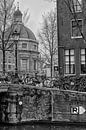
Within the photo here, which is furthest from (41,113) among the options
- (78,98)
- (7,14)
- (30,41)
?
(30,41)

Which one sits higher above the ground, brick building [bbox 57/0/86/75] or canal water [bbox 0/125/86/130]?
brick building [bbox 57/0/86/75]

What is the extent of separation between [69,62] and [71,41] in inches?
63.0

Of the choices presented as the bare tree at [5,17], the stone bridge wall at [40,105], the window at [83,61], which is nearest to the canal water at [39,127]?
the stone bridge wall at [40,105]

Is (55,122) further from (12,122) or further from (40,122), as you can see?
(12,122)

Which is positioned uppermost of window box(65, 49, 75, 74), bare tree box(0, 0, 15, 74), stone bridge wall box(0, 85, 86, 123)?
bare tree box(0, 0, 15, 74)

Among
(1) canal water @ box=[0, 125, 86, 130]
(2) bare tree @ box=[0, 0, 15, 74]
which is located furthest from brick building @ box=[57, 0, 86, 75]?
(1) canal water @ box=[0, 125, 86, 130]

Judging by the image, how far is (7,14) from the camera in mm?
23781

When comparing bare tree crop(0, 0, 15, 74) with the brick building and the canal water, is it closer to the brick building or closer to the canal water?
the brick building

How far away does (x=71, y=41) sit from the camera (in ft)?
87.8

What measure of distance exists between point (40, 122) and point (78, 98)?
9.02 ft

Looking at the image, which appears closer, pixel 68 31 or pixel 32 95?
pixel 32 95

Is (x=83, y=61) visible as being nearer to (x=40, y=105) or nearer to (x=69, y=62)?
(x=69, y=62)

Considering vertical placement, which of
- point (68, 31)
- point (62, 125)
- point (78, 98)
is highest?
point (68, 31)

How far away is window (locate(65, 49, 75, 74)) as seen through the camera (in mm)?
26672
